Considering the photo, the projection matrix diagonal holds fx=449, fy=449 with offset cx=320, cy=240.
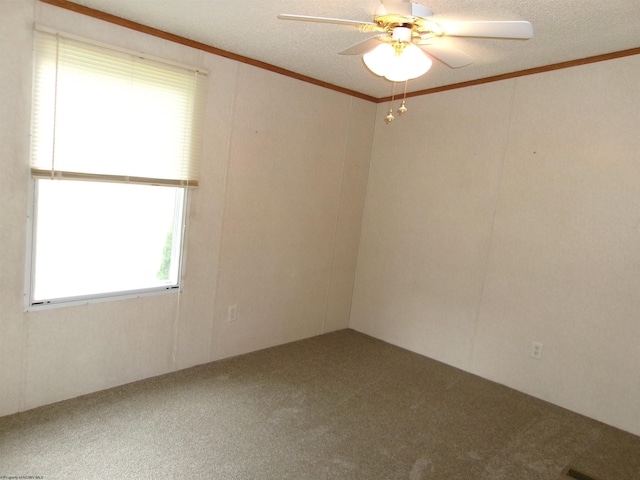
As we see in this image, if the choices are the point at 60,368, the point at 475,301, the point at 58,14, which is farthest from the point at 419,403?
the point at 58,14

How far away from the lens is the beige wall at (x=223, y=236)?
7.97ft

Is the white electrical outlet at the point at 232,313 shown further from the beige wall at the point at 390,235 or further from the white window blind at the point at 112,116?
the white window blind at the point at 112,116

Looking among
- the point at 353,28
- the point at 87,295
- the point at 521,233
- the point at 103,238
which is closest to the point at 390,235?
the point at 521,233

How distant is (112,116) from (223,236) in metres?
1.13

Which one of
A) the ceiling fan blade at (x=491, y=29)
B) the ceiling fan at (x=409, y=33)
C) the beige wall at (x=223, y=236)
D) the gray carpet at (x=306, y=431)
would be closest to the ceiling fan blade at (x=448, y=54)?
A: the ceiling fan at (x=409, y=33)

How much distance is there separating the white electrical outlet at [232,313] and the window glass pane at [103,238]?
532mm

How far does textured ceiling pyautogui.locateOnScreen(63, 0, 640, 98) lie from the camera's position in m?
2.20

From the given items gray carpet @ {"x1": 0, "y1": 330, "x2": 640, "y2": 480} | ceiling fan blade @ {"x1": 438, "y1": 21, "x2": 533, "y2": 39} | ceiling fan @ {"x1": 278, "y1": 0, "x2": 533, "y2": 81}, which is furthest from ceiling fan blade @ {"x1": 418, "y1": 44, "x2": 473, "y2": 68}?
gray carpet @ {"x1": 0, "y1": 330, "x2": 640, "y2": 480}

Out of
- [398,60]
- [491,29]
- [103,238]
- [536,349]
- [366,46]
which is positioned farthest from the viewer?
[536,349]

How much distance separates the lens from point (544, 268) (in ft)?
10.8

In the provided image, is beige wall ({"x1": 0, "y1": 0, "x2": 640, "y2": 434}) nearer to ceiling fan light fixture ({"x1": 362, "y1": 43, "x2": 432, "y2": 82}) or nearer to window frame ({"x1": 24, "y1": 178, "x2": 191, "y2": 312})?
window frame ({"x1": 24, "y1": 178, "x2": 191, "y2": 312})

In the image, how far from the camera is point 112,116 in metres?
2.64

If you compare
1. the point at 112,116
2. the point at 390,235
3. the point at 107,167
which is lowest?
the point at 390,235

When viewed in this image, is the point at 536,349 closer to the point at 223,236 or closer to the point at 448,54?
the point at 448,54
